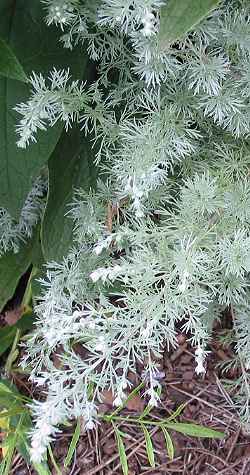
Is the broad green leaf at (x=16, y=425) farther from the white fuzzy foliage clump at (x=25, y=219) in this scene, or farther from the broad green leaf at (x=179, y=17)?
the broad green leaf at (x=179, y=17)

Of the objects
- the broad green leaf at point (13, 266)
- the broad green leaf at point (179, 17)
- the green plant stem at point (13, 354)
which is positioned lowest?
the green plant stem at point (13, 354)

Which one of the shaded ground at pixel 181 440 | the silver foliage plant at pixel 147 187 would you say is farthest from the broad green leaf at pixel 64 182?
the shaded ground at pixel 181 440

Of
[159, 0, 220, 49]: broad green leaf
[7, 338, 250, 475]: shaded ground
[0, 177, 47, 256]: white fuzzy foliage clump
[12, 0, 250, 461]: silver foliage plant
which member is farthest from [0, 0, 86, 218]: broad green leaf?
[7, 338, 250, 475]: shaded ground

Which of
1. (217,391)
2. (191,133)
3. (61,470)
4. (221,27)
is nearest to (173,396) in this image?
(217,391)

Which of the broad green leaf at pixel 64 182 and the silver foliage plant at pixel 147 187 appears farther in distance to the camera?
the broad green leaf at pixel 64 182

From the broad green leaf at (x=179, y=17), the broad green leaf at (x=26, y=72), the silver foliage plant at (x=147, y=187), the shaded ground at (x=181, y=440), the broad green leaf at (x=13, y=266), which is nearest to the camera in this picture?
the broad green leaf at (x=179, y=17)

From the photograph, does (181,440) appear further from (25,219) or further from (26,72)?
(26,72)
